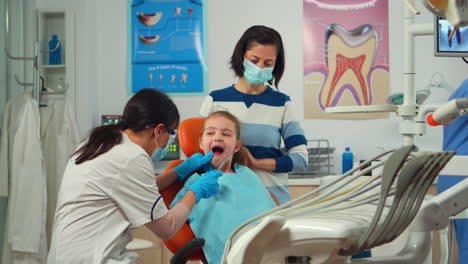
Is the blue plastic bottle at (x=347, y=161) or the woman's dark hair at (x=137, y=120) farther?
the blue plastic bottle at (x=347, y=161)

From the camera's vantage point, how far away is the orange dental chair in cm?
166

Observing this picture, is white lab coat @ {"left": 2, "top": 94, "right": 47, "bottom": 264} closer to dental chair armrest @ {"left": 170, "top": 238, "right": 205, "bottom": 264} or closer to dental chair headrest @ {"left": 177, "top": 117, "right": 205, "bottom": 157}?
dental chair headrest @ {"left": 177, "top": 117, "right": 205, "bottom": 157}

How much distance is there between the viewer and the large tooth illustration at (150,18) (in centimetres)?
394

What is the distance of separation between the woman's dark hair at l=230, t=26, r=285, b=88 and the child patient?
0.23m

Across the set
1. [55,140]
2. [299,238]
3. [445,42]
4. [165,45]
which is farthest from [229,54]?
[299,238]

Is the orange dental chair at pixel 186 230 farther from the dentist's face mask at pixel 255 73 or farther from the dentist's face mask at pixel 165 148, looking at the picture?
the dentist's face mask at pixel 255 73

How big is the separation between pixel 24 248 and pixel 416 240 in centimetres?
263

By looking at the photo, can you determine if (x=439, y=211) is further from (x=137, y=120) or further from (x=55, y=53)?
(x=55, y=53)

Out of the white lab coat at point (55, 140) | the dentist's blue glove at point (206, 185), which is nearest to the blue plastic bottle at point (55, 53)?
the white lab coat at point (55, 140)

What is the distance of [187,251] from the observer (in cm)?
166

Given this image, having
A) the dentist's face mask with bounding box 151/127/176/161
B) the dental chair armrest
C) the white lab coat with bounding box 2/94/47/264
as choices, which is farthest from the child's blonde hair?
the white lab coat with bounding box 2/94/47/264

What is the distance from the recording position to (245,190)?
78.1 inches

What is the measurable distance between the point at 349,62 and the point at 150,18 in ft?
4.95

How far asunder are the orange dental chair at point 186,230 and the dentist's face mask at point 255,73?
0.80 feet
